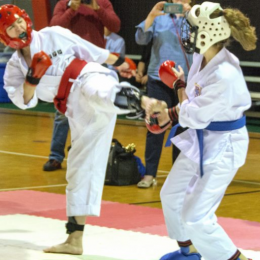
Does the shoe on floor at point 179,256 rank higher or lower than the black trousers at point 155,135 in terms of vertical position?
higher

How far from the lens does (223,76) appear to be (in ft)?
12.6

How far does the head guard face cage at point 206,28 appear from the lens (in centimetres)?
400

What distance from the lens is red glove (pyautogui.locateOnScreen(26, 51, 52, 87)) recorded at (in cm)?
441

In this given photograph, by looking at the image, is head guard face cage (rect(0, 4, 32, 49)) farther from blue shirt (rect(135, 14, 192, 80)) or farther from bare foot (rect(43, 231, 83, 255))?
blue shirt (rect(135, 14, 192, 80))

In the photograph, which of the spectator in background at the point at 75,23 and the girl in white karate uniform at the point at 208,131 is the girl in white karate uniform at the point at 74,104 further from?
the spectator in background at the point at 75,23

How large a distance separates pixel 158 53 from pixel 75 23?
129cm

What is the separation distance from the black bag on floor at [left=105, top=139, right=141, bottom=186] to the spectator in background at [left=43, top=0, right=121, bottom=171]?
88 centimetres

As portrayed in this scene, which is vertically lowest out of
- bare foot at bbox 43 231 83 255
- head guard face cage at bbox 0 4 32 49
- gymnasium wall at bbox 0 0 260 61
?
gymnasium wall at bbox 0 0 260 61

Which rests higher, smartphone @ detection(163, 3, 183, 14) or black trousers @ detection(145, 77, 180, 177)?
smartphone @ detection(163, 3, 183, 14)

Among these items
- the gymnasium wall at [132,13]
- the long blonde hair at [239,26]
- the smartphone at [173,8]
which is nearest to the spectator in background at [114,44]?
the gymnasium wall at [132,13]

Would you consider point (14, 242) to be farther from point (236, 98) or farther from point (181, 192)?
point (236, 98)

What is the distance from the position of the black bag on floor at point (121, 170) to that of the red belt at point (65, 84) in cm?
249

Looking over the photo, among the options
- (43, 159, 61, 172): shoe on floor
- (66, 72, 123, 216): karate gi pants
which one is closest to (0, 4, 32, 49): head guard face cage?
(66, 72, 123, 216): karate gi pants

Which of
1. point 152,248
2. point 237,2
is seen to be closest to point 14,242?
point 152,248
